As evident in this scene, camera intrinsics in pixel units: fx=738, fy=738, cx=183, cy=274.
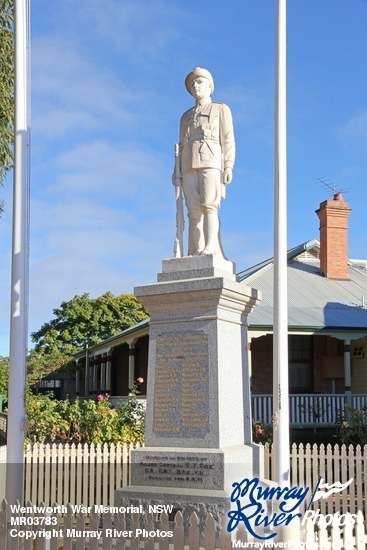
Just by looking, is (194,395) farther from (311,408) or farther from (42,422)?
(311,408)

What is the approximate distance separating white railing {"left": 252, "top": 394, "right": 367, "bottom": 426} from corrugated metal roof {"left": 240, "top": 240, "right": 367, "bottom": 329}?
1990 mm

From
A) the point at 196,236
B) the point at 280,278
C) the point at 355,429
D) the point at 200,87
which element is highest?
the point at 200,87

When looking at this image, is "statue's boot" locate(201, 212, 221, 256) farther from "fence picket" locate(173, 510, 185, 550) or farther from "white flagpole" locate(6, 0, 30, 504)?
"fence picket" locate(173, 510, 185, 550)

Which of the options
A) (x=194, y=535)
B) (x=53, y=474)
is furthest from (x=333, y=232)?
(x=194, y=535)

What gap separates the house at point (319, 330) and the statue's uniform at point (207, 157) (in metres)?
11.8

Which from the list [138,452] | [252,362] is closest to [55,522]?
[138,452]

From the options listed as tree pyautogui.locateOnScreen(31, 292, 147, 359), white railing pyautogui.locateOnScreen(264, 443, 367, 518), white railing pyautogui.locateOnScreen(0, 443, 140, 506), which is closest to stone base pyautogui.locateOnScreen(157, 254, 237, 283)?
white railing pyautogui.locateOnScreen(264, 443, 367, 518)

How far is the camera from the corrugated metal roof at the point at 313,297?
21.0 m

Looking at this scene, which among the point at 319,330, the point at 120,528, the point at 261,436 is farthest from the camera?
the point at 319,330

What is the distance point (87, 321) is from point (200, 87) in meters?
41.1

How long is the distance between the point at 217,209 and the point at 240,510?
3.14 m

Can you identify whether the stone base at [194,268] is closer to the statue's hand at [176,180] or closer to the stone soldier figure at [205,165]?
the stone soldier figure at [205,165]

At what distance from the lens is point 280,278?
9.91 metres

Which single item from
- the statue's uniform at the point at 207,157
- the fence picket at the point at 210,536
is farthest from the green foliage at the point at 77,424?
the fence picket at the point at 210,536
